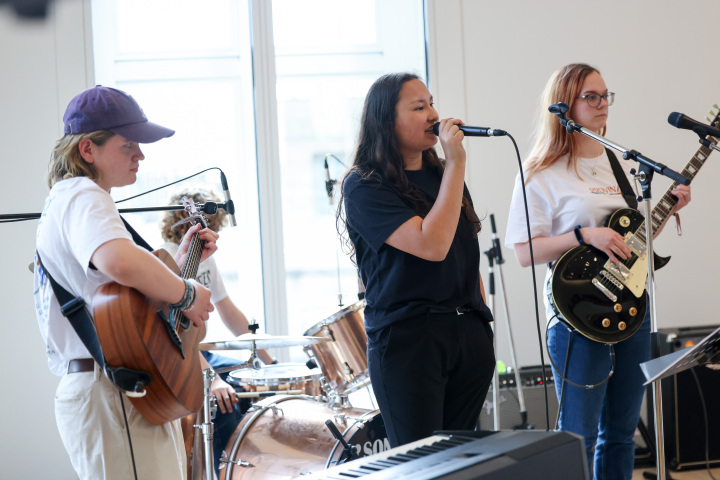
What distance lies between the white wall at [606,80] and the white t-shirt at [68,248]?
2.90 meters

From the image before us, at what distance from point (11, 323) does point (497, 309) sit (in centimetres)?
267

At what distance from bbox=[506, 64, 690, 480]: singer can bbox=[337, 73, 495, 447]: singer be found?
634 millimetres

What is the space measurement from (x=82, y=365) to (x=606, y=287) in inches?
65.3

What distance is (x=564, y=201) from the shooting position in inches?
99.7

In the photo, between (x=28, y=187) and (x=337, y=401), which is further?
(x=28, y=187)

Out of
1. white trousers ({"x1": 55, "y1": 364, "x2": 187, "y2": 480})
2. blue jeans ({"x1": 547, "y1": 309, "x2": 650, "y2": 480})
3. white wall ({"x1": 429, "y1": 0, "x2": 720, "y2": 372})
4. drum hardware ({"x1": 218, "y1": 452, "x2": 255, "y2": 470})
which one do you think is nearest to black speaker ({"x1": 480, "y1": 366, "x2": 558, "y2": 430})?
white wall ({"x1": 429, "y1": 0, "x2": 720, "y2": 372})

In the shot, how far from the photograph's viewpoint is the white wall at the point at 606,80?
4273mm

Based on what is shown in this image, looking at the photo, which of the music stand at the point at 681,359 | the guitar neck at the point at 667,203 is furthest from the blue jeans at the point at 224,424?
the music stand at the point at 681,359

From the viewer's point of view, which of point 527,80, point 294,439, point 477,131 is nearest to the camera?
point 477,131

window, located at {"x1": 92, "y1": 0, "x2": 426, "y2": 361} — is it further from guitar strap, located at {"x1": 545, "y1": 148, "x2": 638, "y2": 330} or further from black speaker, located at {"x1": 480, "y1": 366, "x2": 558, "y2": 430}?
guitar strap, located at {"x1": 545, "y1": 148, "x2": 638, "y2": 330}

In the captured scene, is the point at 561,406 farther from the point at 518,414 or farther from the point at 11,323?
the point at 11,323

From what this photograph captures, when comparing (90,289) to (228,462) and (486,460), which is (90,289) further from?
(228,462)

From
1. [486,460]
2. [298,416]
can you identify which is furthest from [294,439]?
[486,460]

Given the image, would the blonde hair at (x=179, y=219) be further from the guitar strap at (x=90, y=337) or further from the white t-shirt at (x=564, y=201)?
the guitar strap at (x=90, y=337)
